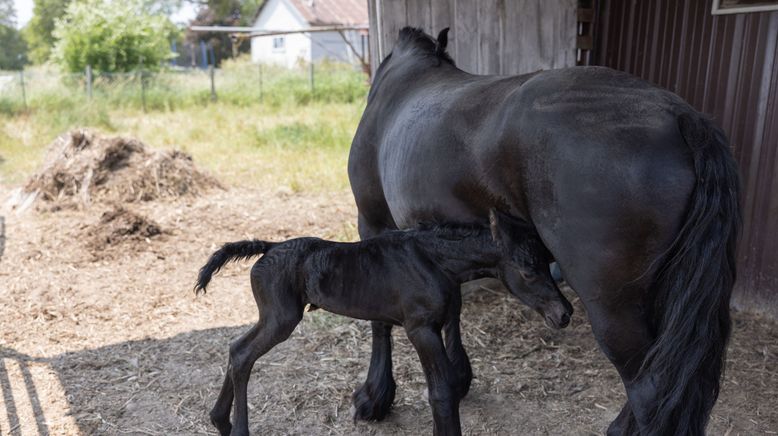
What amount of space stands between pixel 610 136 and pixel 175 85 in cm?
1670

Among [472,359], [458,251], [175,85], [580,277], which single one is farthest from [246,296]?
[175,85]

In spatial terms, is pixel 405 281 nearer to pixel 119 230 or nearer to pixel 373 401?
pixel 373 401

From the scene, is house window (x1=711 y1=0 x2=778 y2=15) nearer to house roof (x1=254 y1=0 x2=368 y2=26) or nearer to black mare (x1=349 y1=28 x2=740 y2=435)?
black mare (x1=349 y1=28 x2=740 y2=435)

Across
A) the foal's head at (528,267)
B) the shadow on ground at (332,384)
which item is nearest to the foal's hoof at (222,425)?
the shadow on ground at (332,384)

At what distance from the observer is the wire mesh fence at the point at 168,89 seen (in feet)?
46.8

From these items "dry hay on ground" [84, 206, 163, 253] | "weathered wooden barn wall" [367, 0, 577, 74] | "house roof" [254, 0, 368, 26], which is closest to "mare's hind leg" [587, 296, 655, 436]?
A: "weathered wooden barn wall" [367, 0, 577, 74]

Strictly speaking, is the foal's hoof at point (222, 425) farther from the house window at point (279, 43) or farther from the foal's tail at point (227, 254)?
the house window at point (279, 43)

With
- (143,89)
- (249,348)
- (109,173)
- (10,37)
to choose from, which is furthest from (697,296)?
(10,37)

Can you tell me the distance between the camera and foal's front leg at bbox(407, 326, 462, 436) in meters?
2.53

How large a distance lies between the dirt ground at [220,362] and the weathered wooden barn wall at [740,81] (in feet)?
1.41

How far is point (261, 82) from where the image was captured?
708 inches

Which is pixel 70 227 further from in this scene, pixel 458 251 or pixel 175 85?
pixel 175 85

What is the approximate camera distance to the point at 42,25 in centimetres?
4144

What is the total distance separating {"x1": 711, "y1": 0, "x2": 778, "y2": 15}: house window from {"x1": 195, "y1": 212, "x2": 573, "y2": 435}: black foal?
2.74 metres
